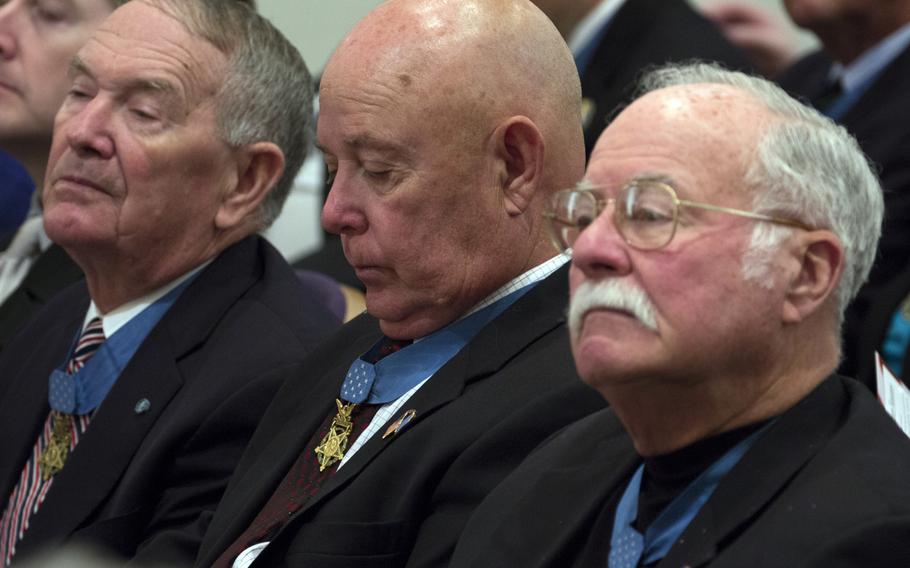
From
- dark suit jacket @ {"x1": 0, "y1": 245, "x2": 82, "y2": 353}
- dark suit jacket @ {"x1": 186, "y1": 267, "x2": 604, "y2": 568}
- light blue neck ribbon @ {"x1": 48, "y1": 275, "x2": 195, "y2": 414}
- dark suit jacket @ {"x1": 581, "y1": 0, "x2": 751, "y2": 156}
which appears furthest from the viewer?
dark suit jacket @ {"x1": 581, "y1": 0, "x2": 751, "y2": 156}

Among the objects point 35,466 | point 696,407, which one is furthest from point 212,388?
point 696,407

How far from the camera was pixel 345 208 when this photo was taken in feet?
9.08

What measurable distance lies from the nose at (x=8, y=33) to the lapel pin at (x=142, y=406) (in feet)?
4.14

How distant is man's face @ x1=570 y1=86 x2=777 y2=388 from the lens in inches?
82.7

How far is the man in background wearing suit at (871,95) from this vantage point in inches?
152

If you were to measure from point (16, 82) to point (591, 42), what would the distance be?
4.96 ft

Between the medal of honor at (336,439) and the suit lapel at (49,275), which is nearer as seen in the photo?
the medal of honor at (336,439)

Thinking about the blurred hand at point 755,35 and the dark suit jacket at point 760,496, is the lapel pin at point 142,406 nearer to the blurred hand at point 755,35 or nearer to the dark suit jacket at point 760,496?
the dark suit jacket at point 760,496

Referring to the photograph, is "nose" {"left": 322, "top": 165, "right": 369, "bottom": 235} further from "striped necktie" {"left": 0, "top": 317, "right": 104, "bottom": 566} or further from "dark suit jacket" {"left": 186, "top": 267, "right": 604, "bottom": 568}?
"striped necktie" {"left": 0, "top": 317, "right": 104, "bottom": 566}

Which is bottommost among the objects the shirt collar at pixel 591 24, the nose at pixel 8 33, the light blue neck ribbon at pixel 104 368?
the shirt collar at pixel 591 24

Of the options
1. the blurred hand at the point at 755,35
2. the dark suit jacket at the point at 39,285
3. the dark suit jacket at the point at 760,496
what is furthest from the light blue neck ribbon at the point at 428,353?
the blurred hand at the point at 755,35

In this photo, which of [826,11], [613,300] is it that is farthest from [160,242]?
[826,11]

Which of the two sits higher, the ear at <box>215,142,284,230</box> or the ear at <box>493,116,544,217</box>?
the ear at <box>493,116,544,217</box>

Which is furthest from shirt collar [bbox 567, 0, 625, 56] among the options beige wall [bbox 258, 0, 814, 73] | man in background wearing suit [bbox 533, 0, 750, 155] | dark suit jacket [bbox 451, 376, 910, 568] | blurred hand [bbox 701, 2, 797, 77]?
dark suit jacket [bbox 451, 376, 910, 568]
